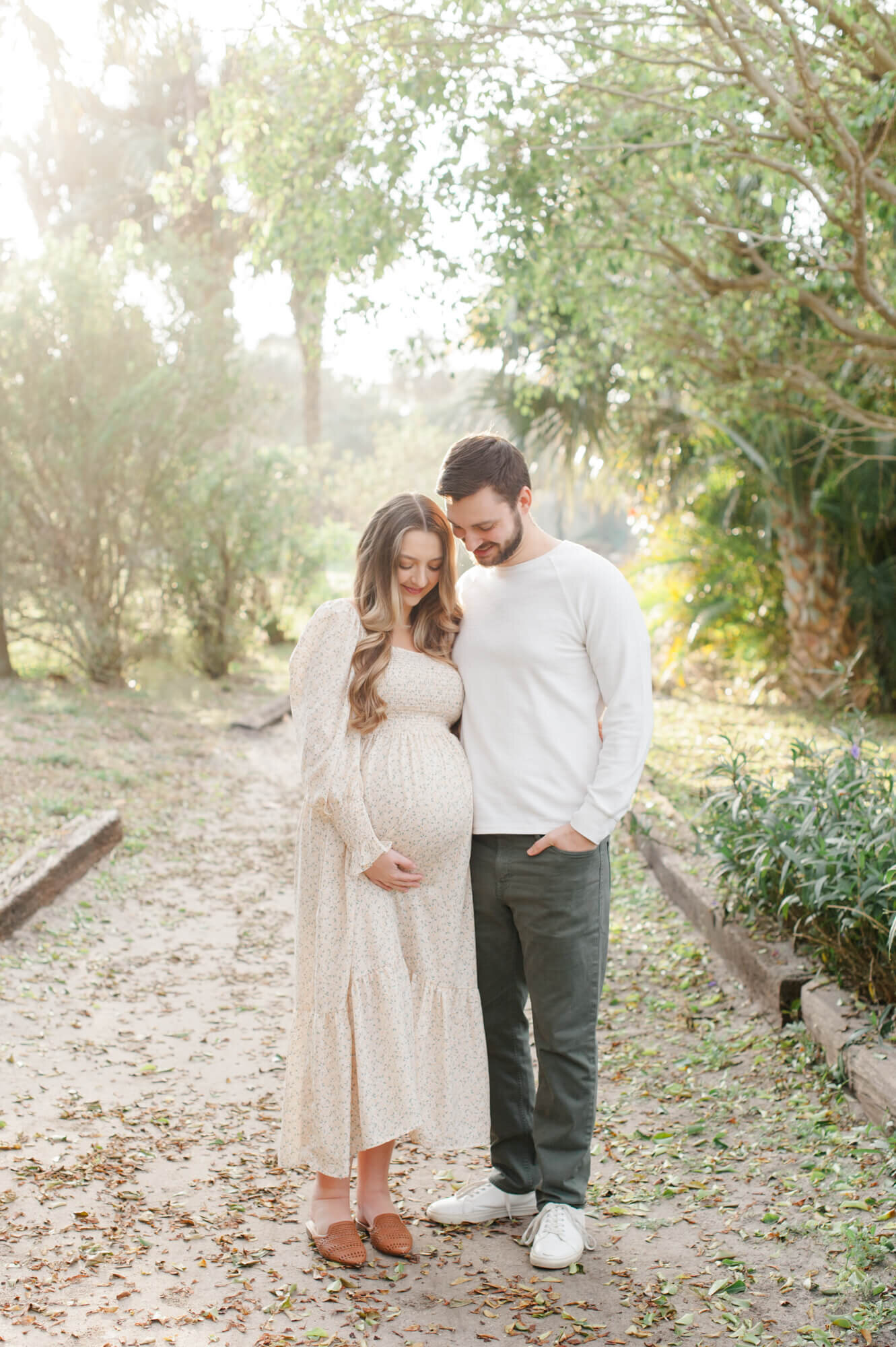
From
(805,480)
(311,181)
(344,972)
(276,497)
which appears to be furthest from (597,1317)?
(276,497)

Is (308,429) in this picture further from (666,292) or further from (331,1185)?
(331,1185)

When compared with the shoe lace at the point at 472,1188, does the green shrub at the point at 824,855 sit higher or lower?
higher

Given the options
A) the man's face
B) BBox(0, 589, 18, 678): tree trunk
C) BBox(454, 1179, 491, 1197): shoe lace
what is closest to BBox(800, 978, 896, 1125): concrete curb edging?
BBox(454, 1179, 491, 1197): shoe lace

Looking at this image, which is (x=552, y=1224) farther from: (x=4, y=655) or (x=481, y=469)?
(x=4, y=655)

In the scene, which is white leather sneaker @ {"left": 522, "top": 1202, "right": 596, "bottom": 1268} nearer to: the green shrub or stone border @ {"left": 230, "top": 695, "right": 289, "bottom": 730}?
the green shrub

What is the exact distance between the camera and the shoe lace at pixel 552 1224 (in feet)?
9.46

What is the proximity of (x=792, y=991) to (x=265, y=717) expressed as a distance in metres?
7.61

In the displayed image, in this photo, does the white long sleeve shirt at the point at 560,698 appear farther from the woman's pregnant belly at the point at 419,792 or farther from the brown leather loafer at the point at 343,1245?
the brown leather loafer at the point at 343,1245

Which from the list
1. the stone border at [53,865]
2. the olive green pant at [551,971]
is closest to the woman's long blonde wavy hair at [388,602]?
the olive green pant at [551,971]

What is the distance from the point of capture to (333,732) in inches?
112

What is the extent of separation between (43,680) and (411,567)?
9491mm

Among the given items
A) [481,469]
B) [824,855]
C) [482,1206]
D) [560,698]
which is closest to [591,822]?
[560,698]

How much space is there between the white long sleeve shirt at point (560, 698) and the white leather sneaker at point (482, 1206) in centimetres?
104

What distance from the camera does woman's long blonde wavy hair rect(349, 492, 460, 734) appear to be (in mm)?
2881
